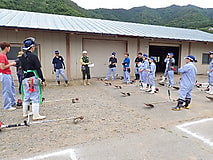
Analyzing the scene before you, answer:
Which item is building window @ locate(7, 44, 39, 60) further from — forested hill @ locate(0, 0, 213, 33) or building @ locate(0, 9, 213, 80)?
forested hill @ locate(0, 0, 213, 33)

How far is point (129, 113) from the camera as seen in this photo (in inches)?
179

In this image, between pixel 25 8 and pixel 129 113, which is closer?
pixel 129 113

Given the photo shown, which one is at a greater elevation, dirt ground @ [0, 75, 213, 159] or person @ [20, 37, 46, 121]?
person @ [20, 37, 46, 121]

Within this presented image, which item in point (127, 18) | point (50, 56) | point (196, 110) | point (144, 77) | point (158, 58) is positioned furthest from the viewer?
point (127, 18)

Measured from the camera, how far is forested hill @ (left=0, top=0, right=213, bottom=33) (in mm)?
33000

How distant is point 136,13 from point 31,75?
200 feet

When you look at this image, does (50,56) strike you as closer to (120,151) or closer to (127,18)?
(120,151)

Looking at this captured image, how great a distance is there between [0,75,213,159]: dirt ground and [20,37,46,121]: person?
620mm

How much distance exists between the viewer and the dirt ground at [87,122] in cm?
291

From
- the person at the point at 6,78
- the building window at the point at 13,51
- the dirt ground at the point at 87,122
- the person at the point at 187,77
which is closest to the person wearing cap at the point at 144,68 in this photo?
the dirt ground at the point at 87,122

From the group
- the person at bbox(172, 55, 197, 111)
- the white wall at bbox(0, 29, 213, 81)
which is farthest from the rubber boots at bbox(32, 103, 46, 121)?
the white wall at bbox(0, 29, 213, 81)

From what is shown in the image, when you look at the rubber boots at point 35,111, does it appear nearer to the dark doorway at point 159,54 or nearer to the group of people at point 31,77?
the group of people at point 31,77

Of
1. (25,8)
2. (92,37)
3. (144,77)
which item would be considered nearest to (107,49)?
(92,37)

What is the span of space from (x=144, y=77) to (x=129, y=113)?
124 inches
